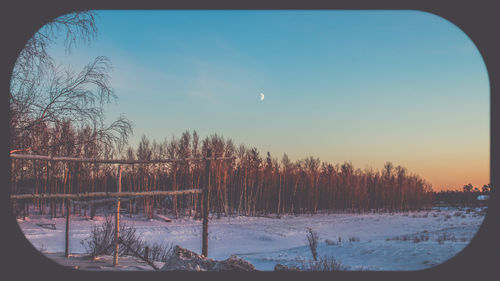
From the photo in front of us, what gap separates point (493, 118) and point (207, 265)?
10.6ft

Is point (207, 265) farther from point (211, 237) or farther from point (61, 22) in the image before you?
point (211, 237)

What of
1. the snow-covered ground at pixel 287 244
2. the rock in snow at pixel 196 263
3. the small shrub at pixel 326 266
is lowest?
the snow-covered ground at pixel 287 244

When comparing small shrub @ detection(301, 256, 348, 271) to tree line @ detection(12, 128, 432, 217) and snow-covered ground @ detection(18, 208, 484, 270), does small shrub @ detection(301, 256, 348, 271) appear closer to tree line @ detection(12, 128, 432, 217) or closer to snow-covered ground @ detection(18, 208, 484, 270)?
snow-covered ground @ detection(18, 208, 484, 270)

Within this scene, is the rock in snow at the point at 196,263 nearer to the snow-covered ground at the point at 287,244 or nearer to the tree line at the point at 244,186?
the snow-covered ground at the point at 287,244

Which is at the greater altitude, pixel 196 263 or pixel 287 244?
pixel 196 263

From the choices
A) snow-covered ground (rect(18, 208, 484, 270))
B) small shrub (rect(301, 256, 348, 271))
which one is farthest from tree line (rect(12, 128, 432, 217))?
small shrub (rect(301, 256, 348, 271))

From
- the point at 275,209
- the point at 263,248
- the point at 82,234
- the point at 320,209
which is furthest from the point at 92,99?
the point at 320,209

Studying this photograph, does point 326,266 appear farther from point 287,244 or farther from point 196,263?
point 287,244

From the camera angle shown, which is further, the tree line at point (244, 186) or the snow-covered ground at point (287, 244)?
the tree line at point (244, 186)

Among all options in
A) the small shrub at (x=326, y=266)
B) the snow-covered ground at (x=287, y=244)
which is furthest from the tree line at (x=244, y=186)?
the small shrub at (x=326, y=266)

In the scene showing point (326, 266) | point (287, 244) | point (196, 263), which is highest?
point (196, 263)

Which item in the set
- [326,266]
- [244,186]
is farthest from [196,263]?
[244,186]

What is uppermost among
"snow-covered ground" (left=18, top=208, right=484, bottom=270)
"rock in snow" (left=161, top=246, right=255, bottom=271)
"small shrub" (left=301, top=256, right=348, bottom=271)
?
"rock in snow" (left=161, top=246, right=255, bottom=271)

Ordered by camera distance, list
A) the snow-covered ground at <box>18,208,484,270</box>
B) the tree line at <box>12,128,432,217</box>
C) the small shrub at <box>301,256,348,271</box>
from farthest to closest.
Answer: the tree line at <box>12,128,432,217</box> → the snow-covered ground at <box>18,208,484,270</box> → the small shrub at <box>301,256,348,271</box>
